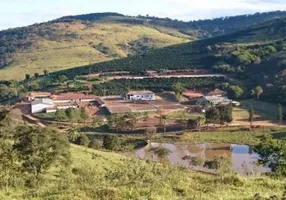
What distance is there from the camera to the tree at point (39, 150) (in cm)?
2053

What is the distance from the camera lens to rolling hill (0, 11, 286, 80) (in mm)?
116400

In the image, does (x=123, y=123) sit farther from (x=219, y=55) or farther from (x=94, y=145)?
(x=219, y=55)

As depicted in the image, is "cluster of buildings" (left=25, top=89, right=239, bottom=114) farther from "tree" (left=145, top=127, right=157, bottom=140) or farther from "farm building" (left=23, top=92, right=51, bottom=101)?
"tree" (left=145, top=127, right=157, bottom=140)

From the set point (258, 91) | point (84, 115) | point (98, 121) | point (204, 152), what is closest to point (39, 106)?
point (84, 115)

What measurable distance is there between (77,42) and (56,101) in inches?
3022

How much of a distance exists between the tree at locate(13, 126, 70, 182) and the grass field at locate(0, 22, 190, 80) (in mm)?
79729

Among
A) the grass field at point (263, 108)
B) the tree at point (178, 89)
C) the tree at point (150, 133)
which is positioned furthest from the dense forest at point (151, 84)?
the tree at point (150, 133)

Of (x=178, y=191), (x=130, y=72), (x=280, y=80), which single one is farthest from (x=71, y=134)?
(x=130, y=72)

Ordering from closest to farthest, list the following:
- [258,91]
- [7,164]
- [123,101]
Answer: [7,164] < [258,91] < [123,101]

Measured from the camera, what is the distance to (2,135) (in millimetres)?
23719

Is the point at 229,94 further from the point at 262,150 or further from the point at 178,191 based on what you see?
the point at 178,191

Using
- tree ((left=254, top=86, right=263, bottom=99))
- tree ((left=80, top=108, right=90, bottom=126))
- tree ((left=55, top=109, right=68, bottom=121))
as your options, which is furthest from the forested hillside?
tree ((left=55, top=109, right=68, bottom=121))

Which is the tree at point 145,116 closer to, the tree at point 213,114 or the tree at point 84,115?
the tree at point 84,115

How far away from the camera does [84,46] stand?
134 metres
